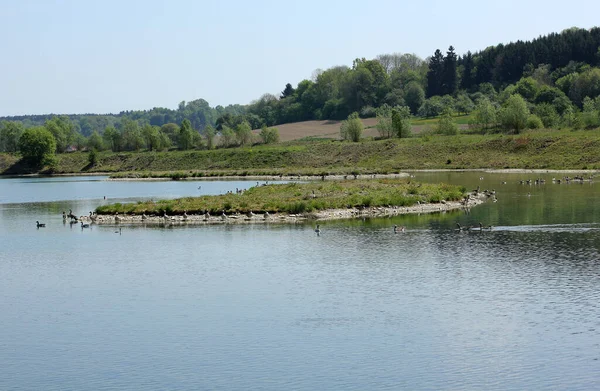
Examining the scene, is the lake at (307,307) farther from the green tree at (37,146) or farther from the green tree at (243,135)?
the green tree at (243,135)

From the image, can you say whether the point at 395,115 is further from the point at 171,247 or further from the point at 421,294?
the point at 421,294

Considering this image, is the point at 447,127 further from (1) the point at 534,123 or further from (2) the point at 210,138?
(2) the point at 210,138

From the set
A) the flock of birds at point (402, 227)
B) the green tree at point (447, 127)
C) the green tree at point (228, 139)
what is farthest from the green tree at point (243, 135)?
the flock of birds at point (402, 227)

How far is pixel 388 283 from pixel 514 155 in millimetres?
98248

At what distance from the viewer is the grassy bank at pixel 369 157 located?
5113 inches

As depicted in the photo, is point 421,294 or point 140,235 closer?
point 421,294

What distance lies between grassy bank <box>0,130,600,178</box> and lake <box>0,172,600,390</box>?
6534 cm

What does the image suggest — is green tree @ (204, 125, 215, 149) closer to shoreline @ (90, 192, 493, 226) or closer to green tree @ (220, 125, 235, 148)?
green tree @ (220, 125, 235, 148)

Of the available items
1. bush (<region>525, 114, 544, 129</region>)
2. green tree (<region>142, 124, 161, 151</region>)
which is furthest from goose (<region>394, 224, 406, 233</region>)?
green tree (<region>142, 124, 161, 151</region>)

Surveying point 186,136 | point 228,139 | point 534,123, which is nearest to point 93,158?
point 186,136

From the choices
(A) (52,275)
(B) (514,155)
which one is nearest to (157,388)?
(A) (52,275)

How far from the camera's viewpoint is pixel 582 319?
35156 mm

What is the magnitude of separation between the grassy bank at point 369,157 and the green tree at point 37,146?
3569 millimetres

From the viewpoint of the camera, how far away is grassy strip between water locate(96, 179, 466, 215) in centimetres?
7262
